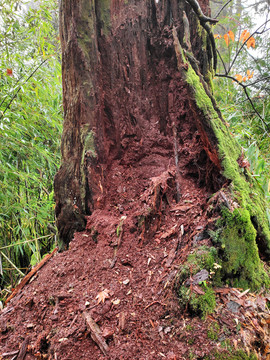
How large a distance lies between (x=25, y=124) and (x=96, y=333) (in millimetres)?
2035

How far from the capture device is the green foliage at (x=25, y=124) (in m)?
2.29

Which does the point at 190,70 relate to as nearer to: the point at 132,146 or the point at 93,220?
the point at 132,146

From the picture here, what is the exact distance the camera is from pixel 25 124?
2.42 m

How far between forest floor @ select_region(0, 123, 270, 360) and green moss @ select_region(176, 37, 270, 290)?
3.7 inches

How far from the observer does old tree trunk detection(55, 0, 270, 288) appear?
139 centimetres

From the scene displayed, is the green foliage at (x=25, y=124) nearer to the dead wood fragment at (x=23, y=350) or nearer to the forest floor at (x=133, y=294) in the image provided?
the forest floor at (x=133, y=294)

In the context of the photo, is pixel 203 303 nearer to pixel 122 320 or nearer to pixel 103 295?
pixel 122 320

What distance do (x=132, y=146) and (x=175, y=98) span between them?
418mm

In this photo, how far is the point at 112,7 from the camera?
1.66m

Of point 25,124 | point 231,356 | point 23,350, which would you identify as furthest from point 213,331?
point 25,124

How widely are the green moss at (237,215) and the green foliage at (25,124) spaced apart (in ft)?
5.15

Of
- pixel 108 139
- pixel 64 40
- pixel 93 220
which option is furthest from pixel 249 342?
pixel 64 40

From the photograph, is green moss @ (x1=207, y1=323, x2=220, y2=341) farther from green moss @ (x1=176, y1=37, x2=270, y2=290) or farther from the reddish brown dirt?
green moss @ (x1=176, y1=37, x2=270, y2=290)

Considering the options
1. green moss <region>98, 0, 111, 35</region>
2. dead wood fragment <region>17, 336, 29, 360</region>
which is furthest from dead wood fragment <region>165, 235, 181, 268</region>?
green moss <region>98, 0, 111, 35</region>
